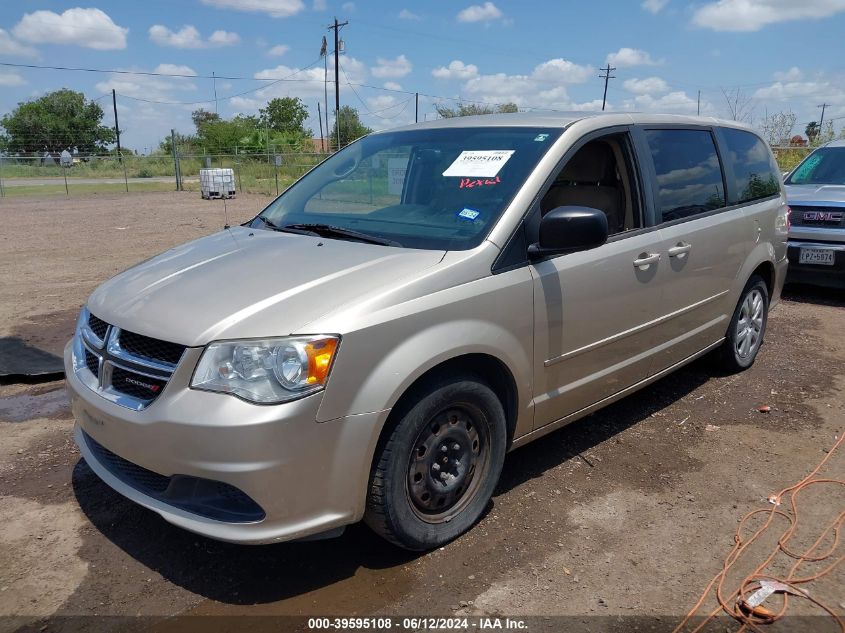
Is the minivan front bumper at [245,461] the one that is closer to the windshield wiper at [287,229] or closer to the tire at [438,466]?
the tire at [438,466]

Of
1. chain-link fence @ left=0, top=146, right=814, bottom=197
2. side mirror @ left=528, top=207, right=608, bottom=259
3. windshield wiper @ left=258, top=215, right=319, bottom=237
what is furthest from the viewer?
chain-link fence @ left=0, top=146, right=814, bottom=197

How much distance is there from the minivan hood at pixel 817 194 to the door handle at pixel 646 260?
16.3 feet

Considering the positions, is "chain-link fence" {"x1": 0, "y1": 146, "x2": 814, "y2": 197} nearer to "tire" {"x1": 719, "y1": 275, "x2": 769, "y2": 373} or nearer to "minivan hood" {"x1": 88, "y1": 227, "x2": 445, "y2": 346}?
"tire" {"x1": 719, "y1": 275, "x2": 769, "y2": 373}

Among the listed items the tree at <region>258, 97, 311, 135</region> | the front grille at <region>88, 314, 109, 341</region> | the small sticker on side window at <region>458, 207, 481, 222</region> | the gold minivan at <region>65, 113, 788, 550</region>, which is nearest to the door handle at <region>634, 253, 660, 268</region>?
the gold minivan at <region>65, 113, 788, 550</region>

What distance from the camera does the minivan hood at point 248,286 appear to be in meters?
2.65

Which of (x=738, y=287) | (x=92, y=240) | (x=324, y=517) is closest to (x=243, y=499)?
(x=324, y=517)

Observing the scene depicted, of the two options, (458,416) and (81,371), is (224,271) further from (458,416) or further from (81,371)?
(458,416)

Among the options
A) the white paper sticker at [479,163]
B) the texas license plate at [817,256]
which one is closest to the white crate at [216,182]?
the texas license plate at [817,256]

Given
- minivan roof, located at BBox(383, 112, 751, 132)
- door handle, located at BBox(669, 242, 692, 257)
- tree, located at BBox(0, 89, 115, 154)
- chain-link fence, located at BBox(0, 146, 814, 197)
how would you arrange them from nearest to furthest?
minivan roof, located at BBox(383, 112, 751, 132) → door handle, located at BBox(669, 242, 692, 257) → chain-link fence, located at BBox(0, 146, 814, 197) → tree, located at BBox(0, 89, 115, 154)

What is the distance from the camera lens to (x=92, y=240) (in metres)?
13.5

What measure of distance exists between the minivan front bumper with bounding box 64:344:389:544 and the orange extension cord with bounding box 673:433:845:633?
1.41 metres

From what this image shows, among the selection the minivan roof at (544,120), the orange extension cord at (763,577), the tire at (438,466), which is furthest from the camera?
the minivan roof at (544,120)

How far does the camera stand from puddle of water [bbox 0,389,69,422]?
4.68m

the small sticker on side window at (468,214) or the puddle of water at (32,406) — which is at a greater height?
the small sticker on side window at (468,214)
